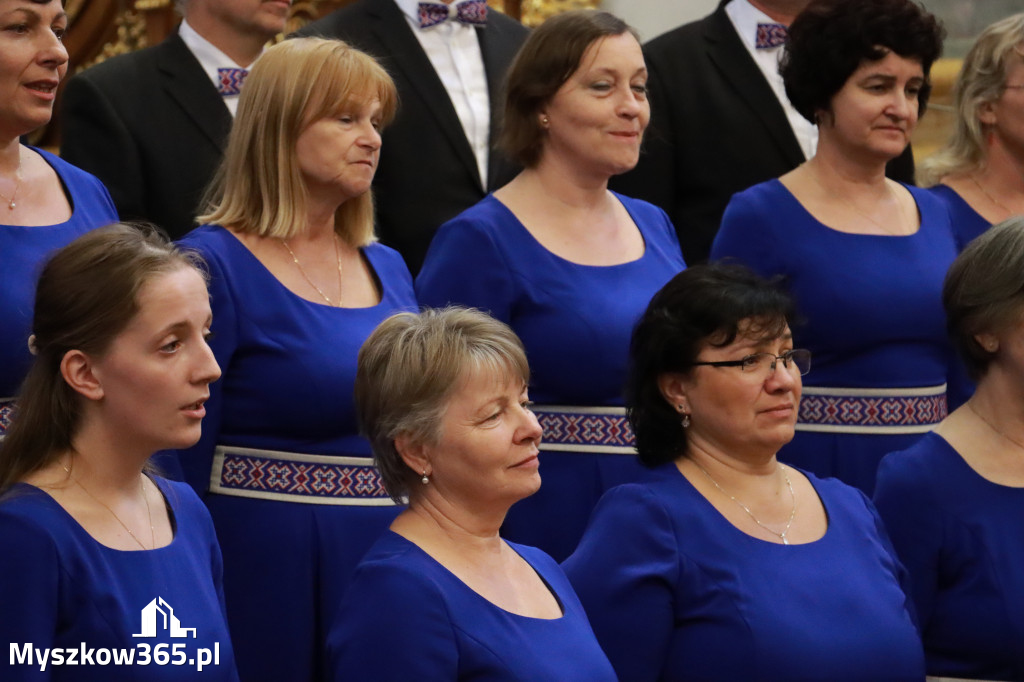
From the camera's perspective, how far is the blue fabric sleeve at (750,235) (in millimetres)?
4090

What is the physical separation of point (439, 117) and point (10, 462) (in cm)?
201

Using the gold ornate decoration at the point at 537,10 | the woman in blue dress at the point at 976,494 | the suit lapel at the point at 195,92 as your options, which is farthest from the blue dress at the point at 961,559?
the gold ornate decoration at the point at 537,10

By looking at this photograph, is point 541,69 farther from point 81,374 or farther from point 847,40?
point 81,374

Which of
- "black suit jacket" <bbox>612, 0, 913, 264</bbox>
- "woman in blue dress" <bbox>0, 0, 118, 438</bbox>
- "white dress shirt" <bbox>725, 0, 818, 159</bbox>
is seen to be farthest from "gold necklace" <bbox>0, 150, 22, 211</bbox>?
"white dress shirt" <bbox>725, 0, 818, 159</bbox>

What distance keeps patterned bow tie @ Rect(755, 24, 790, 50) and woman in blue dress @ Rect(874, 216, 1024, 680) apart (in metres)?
1.37

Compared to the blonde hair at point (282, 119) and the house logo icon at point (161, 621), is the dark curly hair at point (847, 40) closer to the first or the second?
the blonde hair at point (282, 119)

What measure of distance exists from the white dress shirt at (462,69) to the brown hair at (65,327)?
1.88m

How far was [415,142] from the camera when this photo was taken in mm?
4504

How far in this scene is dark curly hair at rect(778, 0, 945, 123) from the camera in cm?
414

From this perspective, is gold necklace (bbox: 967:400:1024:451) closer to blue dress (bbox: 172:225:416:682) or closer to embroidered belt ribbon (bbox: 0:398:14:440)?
blue dress (bbox: 172:225:416:682)

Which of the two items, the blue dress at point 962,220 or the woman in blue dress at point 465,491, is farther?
the blue dress at point 962,220

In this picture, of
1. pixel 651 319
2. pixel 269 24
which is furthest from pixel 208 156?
pixel 651 319

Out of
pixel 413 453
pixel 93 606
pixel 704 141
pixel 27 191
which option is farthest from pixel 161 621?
pixel 704 141

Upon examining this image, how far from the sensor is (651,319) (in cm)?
327
